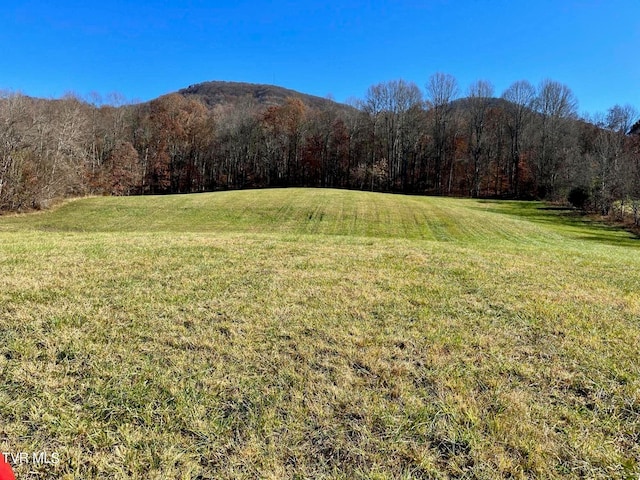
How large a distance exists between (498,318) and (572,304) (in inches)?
51.2

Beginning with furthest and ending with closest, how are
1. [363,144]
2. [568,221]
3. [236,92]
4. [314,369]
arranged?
[236,92] < [363,144] < [568,221] < [314,369]

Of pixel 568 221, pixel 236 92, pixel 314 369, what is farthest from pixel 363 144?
pixel 236 92

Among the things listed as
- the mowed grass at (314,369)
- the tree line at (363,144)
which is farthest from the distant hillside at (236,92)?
the mowed grass at (314,369)

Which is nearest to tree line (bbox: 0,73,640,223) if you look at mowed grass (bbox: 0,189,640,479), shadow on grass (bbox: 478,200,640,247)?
shadow on grass (bbox: 478,200,640,247)

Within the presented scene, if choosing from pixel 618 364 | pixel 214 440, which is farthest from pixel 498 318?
pixel 214 440

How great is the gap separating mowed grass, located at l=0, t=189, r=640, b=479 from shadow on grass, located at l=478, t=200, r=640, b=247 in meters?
16.7

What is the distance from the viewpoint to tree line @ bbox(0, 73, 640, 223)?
40.0 m

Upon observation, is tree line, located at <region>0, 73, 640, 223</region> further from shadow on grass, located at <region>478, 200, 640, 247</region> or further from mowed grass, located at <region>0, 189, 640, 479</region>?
mowed grass, located at <region>0, 189, 640, 479</region>

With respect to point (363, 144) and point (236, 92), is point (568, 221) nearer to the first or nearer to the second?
point (363, 144)

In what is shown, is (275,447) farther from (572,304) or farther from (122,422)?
(572,304)

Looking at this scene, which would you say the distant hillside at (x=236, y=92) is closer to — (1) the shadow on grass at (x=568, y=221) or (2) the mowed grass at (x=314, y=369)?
(1) the shadow on grass at (x=568, y=221)

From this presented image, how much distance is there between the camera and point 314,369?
8.99ft

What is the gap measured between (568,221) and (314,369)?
2987cm

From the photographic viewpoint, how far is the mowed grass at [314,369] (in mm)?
1925
